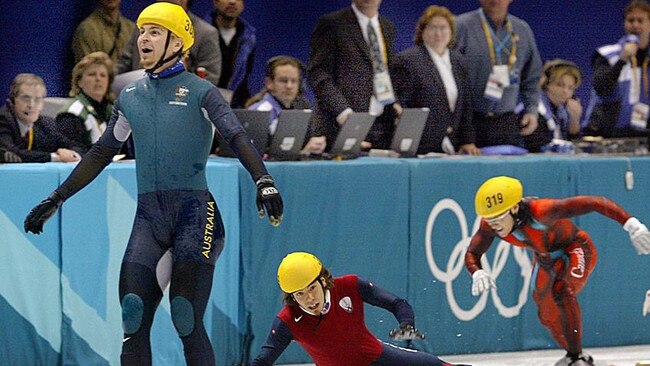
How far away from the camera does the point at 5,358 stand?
8.30 m

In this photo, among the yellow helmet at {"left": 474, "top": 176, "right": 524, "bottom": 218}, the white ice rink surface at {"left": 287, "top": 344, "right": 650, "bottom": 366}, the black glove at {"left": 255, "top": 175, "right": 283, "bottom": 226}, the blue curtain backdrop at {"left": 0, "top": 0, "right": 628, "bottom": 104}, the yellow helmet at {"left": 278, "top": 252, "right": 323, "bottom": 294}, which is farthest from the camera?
the blue curtain backdrop at {"left": 0, "top": 0, "right": 628, "bottom": 104}

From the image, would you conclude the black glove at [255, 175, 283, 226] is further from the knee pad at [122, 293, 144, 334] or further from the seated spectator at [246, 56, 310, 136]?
the seated spectator at [246, 56, 310, 136]

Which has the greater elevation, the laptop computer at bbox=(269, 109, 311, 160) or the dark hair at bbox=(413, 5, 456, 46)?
the dark hair at bbox=(413, 5, 456, 46)

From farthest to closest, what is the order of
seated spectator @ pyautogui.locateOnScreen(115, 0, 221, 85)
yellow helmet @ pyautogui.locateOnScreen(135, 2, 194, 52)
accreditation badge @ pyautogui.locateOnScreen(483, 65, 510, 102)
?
accreditation badge @ pyautogui.locateOnScreen(483, 65, 510, 102) < seated spectator @ pyautogui.locateOnScreen(115, 0, 221, 85) < yellow helmet @ pyautogui.locateOnScreen(135, 2, 194, 52)

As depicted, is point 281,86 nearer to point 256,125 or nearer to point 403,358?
point 256,125

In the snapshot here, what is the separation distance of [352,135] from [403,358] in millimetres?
2747

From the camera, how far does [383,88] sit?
9625 millimetres

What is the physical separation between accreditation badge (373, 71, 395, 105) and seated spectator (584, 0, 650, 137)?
8.52 ft

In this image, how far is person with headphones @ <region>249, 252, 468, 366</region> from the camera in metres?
6.72

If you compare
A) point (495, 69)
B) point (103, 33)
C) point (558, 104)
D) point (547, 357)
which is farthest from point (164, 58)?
point (558, 104)

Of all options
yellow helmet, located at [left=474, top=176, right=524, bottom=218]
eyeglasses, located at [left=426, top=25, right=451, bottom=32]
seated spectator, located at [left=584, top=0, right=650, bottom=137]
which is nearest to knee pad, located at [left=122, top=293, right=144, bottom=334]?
yellow helmet, located at [left=474, top=176, right=524, bottom=218]

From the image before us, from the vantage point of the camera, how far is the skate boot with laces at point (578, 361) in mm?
8703

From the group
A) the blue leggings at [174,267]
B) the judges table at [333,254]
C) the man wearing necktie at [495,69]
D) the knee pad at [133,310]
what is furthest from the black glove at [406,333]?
the man wearing necktie at [495,69]

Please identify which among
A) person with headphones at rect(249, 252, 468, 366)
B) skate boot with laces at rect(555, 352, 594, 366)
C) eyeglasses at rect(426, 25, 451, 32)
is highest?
eyeglasses at rect(426, 25, 451, 32)
